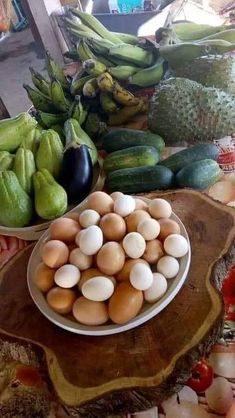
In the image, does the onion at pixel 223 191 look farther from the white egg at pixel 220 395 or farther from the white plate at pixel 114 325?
the white egg at pixel 220 395

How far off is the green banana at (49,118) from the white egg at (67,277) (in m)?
0.55

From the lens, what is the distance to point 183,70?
1099 millimetres

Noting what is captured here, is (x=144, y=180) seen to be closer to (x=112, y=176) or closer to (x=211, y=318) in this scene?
(x=112, y=176)

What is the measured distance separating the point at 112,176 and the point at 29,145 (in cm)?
20

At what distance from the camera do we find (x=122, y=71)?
3.70ft

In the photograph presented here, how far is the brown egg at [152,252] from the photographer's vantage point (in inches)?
23.2

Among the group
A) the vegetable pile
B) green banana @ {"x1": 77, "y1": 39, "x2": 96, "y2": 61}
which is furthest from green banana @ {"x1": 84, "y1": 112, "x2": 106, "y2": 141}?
green banana @ {"x1": 77, "y1": 39, "x2": 96, "y2": 61}

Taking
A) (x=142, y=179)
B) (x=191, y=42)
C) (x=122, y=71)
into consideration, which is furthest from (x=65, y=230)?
(x=191, y=42)

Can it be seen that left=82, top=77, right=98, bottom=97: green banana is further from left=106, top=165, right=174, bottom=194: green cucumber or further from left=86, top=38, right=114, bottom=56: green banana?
left=106, top=165, right=174, bottom=194: green cucumber

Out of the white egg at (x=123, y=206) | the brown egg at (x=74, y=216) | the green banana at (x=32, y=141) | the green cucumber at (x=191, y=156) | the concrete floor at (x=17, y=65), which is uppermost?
the green banana at (x=32, y=141)

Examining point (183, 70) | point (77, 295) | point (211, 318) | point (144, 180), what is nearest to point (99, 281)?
point (77, 295)

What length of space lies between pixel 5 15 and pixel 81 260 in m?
3.28

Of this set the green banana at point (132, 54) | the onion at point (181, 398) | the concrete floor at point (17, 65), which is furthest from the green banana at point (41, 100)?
the concrete floor at point (17, 65)

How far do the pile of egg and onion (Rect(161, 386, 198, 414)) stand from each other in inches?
5.1
